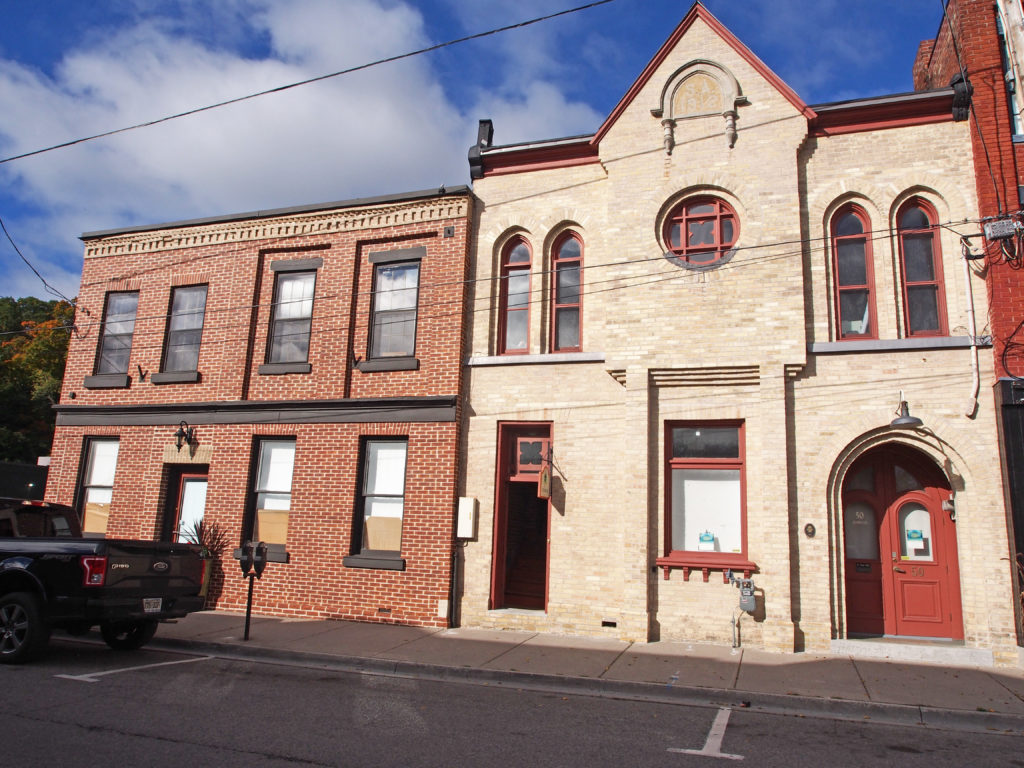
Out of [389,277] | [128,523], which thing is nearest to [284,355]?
[389,277]

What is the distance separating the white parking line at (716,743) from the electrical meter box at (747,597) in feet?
9.19

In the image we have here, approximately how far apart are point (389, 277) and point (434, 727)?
8792 mm

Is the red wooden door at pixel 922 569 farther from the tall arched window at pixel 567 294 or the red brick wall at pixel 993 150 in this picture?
the tall arched window at pixel 567 294

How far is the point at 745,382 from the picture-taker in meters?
10.7

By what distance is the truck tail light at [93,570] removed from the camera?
809cm

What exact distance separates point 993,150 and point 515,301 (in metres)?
7.52

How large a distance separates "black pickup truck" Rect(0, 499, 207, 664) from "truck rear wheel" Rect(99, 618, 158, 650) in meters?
0.97

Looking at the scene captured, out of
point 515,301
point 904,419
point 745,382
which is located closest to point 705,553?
point 745,382

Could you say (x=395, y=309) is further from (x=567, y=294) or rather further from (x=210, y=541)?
(x=210, y=541)

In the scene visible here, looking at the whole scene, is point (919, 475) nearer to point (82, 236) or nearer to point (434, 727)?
point (434, 727)

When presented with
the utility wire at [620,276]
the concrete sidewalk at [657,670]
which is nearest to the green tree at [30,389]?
the utility wire at [620,276]

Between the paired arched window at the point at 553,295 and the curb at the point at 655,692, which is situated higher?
the paired arched window at the point at 553,295

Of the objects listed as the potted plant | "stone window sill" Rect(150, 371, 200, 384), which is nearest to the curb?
the potted plant

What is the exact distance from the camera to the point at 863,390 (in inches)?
403
